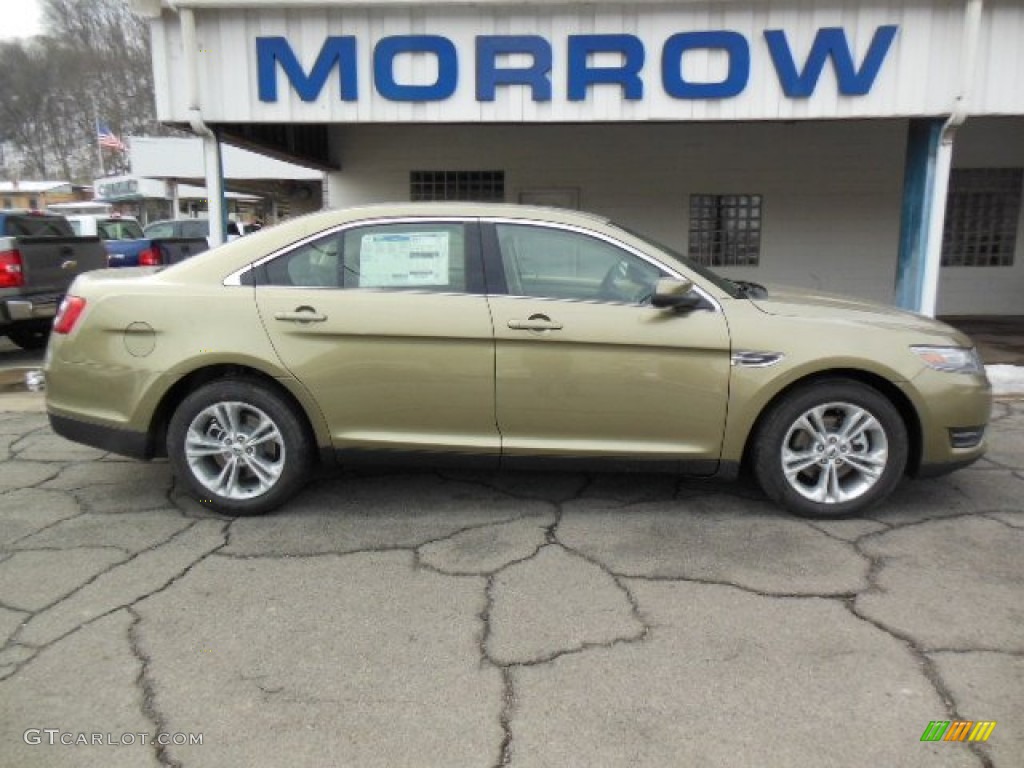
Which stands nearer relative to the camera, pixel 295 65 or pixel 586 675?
pixel 586 675

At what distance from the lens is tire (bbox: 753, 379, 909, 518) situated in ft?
12.7

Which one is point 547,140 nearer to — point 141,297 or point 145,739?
point 141,297

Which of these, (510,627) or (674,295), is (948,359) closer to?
(674,295)

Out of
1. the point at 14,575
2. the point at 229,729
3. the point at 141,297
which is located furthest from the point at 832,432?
the point at 14,575

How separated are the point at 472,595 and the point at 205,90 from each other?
552 cm

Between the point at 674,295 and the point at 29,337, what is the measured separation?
9.02m

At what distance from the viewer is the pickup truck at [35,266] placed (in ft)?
26.2

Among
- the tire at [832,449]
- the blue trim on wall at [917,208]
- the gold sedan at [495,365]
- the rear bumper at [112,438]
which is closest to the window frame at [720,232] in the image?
the blue trim on wall at [917,208]

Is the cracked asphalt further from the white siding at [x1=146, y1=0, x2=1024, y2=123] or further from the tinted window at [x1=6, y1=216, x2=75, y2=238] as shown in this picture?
the tinted window at [x1=6, y1=216, x2=75, y2=238]

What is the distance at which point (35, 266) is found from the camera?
8.27 m

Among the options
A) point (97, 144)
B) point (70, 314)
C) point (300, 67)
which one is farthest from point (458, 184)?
point (97, 144)

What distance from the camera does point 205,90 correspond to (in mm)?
6793

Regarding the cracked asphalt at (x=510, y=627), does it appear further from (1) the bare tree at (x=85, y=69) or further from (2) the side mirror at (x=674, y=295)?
(1) the bare tree at (x=85, y=69)

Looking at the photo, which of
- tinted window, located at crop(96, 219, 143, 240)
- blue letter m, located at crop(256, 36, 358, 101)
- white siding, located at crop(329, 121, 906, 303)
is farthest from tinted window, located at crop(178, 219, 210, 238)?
blue letter m, located at crop(256, 36, 358, 101)
